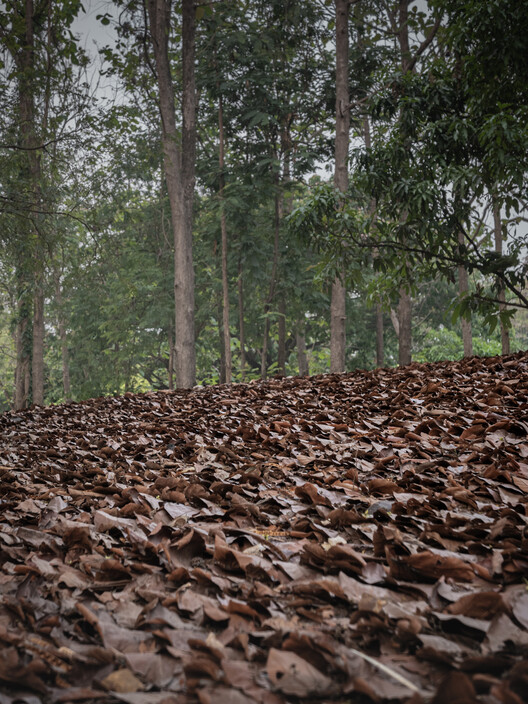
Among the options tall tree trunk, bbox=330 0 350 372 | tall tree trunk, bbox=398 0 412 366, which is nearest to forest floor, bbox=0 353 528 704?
tall tree trunk, bbox=330 0 350 372

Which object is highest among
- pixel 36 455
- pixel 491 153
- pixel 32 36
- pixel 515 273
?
pixel 32 36

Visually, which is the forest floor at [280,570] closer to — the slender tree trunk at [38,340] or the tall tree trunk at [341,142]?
the tall tree trunk at [341,142]

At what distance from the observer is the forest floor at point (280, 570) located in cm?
114

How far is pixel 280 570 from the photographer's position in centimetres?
159

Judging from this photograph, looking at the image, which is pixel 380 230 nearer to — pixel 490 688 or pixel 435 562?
pixel 435 562

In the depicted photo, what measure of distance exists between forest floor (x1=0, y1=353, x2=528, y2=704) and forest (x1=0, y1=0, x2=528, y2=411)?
454 centimetres

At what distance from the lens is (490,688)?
3.45ft

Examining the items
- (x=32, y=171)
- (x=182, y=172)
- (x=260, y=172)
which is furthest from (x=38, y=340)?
(x=260, y=172)

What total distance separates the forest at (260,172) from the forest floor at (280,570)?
4543 mm

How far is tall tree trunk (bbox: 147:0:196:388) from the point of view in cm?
912

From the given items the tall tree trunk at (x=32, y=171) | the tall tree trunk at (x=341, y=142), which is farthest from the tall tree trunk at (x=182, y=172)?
the tall tree trunk at (x=341, y=142)

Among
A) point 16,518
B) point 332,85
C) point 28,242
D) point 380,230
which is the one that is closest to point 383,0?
point 332,85

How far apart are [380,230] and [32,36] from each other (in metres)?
7.48

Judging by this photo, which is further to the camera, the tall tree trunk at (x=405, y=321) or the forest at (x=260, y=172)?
the tall tree trunk at (x=405, y=321)
